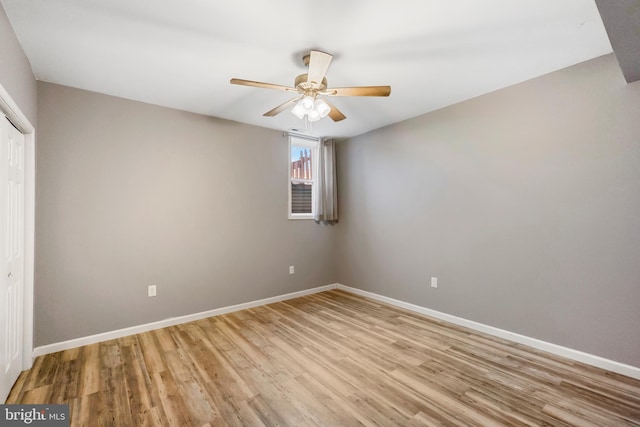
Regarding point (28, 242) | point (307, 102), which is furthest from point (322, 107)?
point (28, 242)

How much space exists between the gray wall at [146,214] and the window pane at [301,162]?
0.29 meters

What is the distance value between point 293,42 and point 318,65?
32cm

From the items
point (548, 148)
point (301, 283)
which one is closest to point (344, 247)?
point (301, 283)

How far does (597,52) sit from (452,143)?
50.9 inches

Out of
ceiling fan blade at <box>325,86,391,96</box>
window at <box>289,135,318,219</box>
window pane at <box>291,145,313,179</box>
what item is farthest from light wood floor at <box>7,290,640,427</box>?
window pane at <box>291,145,313,179</box>

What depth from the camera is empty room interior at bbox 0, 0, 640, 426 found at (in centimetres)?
179

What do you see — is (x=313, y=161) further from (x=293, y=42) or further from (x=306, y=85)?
(x=293, y=42)

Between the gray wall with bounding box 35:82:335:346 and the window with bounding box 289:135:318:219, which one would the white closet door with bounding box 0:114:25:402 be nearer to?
the gray wall with bounding box 35:82:335:346

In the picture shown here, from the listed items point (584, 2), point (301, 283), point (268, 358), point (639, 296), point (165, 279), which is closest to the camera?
point (584, 2)

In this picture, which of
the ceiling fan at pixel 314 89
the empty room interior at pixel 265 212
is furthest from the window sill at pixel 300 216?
the ceiling fan at pixel 314 89

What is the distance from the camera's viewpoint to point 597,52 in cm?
216

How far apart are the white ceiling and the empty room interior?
2 centimetres

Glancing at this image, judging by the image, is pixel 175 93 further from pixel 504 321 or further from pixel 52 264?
pixel 504 321

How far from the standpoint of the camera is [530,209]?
2.60m
